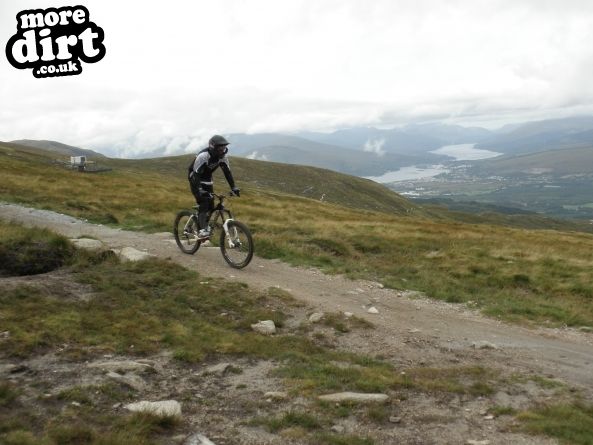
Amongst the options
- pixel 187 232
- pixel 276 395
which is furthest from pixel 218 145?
pixel 276 395

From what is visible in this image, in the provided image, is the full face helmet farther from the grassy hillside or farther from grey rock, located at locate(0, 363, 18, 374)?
grey rock, located at locate(0, 363, 18, 374)

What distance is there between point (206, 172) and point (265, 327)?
6.71m

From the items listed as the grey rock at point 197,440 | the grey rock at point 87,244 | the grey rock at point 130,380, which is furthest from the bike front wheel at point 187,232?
the grey rock at point 197,440

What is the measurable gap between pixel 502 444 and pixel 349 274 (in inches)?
406

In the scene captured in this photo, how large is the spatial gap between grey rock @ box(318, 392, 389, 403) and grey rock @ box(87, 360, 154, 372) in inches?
118

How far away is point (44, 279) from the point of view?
11.7 m

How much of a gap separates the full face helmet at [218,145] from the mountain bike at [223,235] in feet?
4.81

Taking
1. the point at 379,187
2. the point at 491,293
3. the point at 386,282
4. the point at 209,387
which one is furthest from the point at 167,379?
the point at 379,187

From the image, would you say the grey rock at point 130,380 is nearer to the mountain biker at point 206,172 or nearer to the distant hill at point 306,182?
the mountain biker at point 206,172

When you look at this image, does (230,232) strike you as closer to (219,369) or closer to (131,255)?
(131,255)

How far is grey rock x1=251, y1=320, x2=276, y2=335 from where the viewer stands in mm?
Result: 10477

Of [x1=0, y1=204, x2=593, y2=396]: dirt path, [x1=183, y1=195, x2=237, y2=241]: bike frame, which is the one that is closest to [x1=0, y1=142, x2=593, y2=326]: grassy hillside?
[x1=0, y1=204, x2=593, y2=396]: dirt path

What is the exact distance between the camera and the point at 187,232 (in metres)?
17.2

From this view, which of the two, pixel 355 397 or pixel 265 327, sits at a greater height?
pixel 265 327
